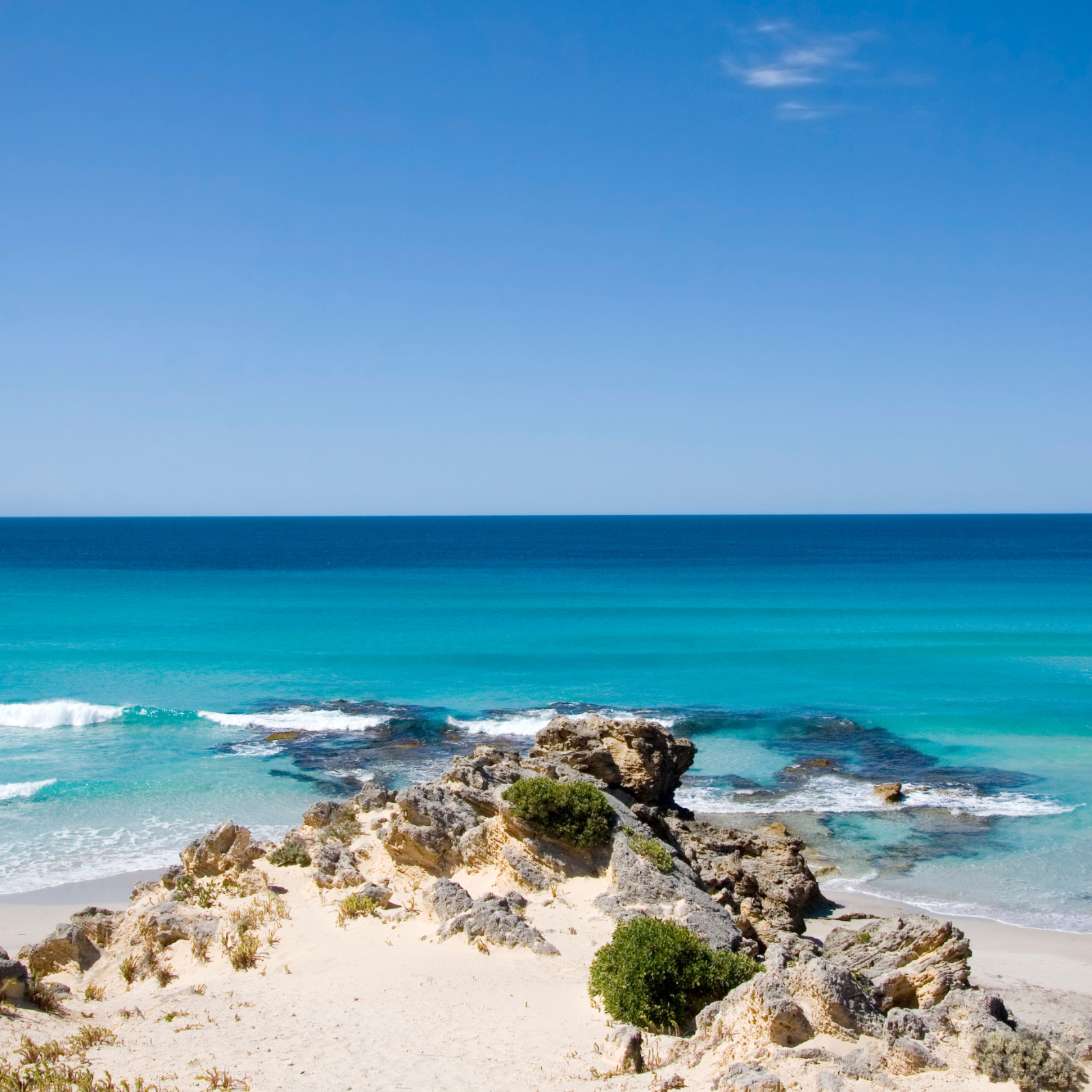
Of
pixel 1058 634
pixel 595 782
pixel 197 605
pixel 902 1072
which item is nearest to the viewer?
pixel 902 1072

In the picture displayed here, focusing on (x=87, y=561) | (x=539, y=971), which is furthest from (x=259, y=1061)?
(x=87, y=561)

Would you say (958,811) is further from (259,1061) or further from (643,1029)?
(259,1061)

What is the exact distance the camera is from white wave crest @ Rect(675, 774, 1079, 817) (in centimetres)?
2602

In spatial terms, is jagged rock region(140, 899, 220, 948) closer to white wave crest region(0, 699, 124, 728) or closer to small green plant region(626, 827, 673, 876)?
small green plant region(626, 827, 673, 876)

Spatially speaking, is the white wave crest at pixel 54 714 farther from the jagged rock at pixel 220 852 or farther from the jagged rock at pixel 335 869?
the jagged rock at pixel 335 869

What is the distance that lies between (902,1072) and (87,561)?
388ft

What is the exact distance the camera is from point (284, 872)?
15.6 m

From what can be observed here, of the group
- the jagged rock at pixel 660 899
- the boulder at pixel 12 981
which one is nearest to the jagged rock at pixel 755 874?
the jagged rock at pixel 660 899

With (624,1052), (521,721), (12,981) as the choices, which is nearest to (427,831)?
(12,981)

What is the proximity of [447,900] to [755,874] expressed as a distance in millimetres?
7673

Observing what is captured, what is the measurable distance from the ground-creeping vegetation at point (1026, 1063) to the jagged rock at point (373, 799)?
1158cm

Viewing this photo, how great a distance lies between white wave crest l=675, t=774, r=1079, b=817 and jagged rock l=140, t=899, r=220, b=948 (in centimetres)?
1577

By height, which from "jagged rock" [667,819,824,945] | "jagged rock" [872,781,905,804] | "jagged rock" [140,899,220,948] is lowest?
"jagged rock" [872,781,905,804]

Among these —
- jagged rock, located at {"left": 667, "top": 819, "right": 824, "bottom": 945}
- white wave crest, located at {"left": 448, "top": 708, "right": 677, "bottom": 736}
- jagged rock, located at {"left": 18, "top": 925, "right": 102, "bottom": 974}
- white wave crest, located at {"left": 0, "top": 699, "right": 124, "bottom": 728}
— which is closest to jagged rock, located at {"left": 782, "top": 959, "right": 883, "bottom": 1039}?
jagged rock, located at {"left": 667, "top": 819, "right": 824, "bottom": 945}
